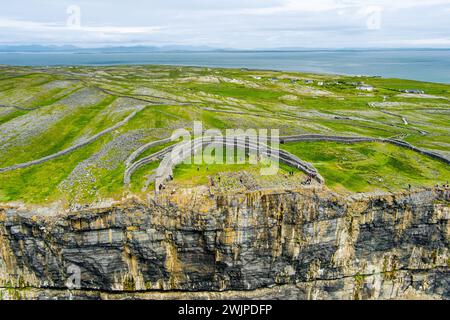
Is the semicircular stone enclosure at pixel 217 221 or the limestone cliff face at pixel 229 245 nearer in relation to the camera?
the limestone cliff face at pixel 229 245

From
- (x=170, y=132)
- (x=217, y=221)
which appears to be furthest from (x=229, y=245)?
(x=170, y=132)

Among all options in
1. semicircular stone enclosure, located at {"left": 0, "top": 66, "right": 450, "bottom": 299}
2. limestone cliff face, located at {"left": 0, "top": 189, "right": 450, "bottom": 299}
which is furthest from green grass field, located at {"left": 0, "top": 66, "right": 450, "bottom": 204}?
limestone cliff face, located at {"left": 0, "top": 189, "right": 450, "bottom": 299}

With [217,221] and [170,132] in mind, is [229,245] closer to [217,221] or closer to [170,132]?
[217,221]

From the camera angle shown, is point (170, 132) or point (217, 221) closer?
point (217, 221)

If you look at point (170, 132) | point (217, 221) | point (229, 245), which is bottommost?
point (229, 245)

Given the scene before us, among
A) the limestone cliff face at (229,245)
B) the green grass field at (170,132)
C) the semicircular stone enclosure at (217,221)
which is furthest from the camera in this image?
the green grass field at (170,132)

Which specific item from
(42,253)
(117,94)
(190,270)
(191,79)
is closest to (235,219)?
(190,270)

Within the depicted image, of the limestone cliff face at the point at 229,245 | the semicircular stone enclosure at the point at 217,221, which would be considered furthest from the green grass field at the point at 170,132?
the limestone cliff face at the point at 229,245

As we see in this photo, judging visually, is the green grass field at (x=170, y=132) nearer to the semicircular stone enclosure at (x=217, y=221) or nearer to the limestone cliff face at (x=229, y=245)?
the semicircular stone enclosure at (x=217, y=221)

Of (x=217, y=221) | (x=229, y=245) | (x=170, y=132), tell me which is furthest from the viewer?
(x=170, y=132)
